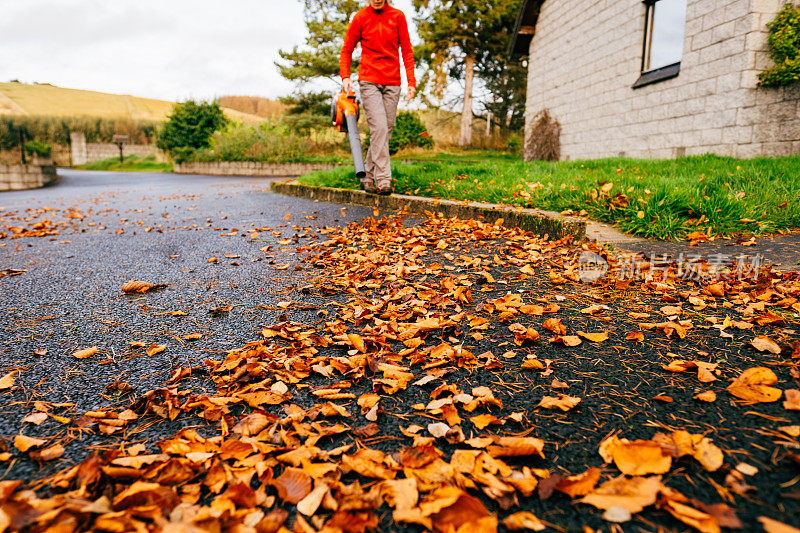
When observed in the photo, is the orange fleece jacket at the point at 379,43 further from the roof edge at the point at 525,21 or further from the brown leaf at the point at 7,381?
the roof edge at the point at 525,21

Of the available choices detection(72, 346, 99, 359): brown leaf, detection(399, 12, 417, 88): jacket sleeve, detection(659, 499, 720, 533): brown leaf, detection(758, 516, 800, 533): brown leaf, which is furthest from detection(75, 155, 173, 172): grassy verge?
detection(758, 516, 800, 533): brown leaf

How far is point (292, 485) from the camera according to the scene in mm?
1114

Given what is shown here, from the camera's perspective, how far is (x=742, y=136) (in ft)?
22.0

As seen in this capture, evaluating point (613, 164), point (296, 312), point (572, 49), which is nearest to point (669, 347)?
point (296, 312)

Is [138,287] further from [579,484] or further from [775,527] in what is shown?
[775,527]

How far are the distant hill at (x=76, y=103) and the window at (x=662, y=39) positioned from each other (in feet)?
91.7

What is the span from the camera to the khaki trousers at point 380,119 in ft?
18.3

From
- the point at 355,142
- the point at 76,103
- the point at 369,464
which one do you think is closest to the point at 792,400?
the point at 369,464

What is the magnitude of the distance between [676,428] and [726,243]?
2.53m

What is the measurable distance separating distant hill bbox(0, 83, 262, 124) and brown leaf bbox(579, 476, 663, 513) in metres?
34.3

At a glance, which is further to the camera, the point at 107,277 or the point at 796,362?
the point at 107,277

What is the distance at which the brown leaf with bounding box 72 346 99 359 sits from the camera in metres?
1.82

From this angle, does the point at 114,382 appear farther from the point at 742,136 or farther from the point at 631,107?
the point at 631,107

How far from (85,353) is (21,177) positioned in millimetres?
14626
